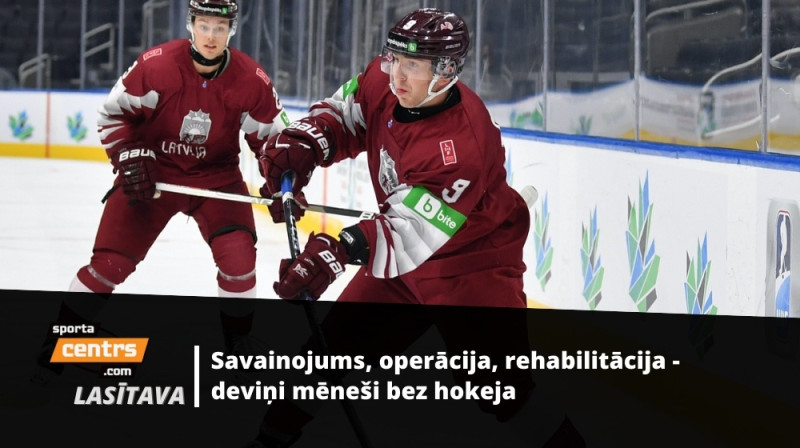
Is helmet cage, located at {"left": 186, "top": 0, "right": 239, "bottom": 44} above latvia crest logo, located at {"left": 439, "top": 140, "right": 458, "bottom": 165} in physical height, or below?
above

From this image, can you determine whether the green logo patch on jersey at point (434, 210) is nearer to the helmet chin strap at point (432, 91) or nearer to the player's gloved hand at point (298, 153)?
the helmet chin strap at point (432, 91)

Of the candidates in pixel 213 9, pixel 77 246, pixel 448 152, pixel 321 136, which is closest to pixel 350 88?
pixel 321 136

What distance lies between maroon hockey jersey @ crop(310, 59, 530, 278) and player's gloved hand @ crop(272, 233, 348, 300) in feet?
0.30

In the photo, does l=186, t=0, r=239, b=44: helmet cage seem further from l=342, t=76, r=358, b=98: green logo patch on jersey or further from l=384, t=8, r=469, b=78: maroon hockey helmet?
l=384, t=8, r=469, b=78: maroon hockey helmet

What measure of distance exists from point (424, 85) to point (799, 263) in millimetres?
1006

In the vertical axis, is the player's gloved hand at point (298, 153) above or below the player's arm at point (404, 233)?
above

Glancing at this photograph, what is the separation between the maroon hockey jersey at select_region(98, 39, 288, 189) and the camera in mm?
3756

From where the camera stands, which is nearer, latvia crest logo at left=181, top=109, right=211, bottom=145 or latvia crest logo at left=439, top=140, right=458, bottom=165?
latvia crest logo at left=439, top=140, right=458, bottom=165

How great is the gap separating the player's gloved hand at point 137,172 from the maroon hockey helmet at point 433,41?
44.3 inches

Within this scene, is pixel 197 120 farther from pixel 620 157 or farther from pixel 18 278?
pixel 18 278

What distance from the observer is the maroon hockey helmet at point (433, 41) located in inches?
105

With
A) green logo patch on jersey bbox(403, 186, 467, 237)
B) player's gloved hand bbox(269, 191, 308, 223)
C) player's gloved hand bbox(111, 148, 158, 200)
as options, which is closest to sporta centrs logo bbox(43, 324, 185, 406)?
player's gloved hand bbox(111, 148, 158, 200)

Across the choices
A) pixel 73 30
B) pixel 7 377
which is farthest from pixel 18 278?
pixel 73 30

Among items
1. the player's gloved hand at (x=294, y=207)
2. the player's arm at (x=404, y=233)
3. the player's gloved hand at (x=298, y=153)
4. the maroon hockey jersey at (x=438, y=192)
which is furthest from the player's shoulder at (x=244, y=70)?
the player's arm at (x=404, y=233)
